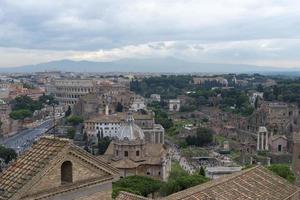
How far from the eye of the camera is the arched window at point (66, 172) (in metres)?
12.5

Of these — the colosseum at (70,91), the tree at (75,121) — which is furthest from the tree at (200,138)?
the colosseum at (70,91)

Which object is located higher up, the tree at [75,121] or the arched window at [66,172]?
the arched window at [66,172]

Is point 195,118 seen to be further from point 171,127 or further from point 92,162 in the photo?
point 92,162

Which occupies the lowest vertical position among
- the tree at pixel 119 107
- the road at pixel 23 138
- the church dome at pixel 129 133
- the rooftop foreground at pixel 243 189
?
the road at pixel 23 138

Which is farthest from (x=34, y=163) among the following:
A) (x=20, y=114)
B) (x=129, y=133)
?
(x=20, y=114)

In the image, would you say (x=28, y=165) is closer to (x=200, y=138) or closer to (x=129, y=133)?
(x=129, y=133)

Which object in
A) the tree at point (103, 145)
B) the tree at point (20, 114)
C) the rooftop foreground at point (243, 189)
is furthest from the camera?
the tree at point (20, 114)

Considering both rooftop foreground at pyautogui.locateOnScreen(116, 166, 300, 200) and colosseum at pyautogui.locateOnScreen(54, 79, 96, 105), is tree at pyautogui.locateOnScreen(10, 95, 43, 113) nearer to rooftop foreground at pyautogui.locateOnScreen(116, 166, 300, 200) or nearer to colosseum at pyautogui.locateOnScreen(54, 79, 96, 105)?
colosseum at pyautogui.locateOnScreen(54, 79, 96, 105)

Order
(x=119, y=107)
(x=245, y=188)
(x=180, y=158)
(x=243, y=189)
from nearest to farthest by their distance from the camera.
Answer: (x=243, y=189), (x=245, y=188), (x=180, y=158), (x=119, y=107)

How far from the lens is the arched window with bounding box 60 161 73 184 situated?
12530 millimetres

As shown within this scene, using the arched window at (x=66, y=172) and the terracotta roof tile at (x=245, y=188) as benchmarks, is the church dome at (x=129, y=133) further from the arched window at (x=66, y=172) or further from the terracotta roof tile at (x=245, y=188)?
the arched window at (x=66, y=172)

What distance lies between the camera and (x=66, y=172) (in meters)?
12.7

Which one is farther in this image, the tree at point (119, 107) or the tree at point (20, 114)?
the tree at point (119, 107)

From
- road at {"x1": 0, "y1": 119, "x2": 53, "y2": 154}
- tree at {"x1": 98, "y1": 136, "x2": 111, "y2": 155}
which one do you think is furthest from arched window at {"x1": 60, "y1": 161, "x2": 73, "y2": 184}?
road at {"x1": 0, "y1": 119, "x2": 53, "y2": 154}
